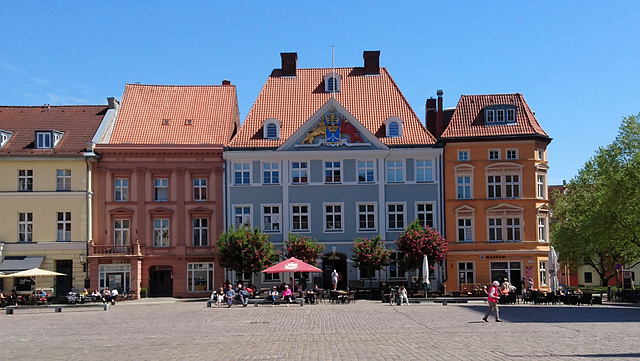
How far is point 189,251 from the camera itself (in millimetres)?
53531

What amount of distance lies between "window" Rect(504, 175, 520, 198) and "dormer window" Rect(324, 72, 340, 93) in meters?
14.0

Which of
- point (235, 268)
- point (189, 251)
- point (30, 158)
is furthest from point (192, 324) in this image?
point (30, 158)

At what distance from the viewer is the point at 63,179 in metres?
52.7

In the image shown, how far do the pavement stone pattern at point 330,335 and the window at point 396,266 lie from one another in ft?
45.8

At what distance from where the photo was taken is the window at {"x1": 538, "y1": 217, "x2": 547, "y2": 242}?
177 ft

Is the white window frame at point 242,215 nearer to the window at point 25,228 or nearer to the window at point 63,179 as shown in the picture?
the window at point 63,179

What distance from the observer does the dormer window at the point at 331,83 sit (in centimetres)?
5838

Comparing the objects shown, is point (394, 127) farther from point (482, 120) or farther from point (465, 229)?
point (465, 229)

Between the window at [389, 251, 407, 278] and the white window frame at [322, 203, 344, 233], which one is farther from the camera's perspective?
the white window frame at [322, 203, 344, 233]

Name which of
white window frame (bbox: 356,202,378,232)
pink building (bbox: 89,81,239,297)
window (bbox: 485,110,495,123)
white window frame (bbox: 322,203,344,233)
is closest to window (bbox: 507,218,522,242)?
window (bbox: 485,110,495,123)

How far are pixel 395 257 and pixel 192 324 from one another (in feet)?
83.3

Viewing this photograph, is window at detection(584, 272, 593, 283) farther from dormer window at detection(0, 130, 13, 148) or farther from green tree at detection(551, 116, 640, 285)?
dormer window at detection(0, 130, 13, 148)

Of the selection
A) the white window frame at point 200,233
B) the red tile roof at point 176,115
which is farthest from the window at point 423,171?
the white window frame at point 200,233

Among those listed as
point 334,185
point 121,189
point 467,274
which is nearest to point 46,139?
point 121,189
